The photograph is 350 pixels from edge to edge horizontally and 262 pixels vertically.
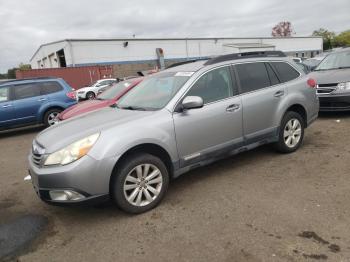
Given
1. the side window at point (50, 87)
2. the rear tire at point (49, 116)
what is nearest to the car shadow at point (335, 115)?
the rear tire at point (49, 116)

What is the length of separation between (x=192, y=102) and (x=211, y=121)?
47 centimetres

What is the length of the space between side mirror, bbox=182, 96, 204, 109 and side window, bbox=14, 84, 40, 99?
795 centimetres

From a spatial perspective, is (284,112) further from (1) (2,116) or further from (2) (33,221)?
(1) (2,116)

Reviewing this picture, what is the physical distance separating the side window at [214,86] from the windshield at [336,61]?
564 cm

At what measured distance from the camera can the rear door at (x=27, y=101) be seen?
1073 centimetres

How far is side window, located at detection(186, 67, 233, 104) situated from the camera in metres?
4.85

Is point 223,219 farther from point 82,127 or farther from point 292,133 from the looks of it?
point 292,133

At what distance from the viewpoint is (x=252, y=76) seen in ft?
18.1

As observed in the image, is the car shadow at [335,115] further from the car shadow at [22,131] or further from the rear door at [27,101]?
the car shadow at [22,131]

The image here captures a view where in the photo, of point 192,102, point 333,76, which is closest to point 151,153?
point 192,102

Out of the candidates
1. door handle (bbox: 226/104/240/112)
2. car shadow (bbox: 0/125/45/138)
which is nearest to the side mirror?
door handle (bbox: 226/104/240/112)

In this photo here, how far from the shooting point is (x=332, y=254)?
123 inches

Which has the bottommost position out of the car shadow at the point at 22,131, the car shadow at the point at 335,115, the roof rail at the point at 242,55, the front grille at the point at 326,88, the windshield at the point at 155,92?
the car shadow at the point at 22,131

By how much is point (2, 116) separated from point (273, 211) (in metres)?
8.99
